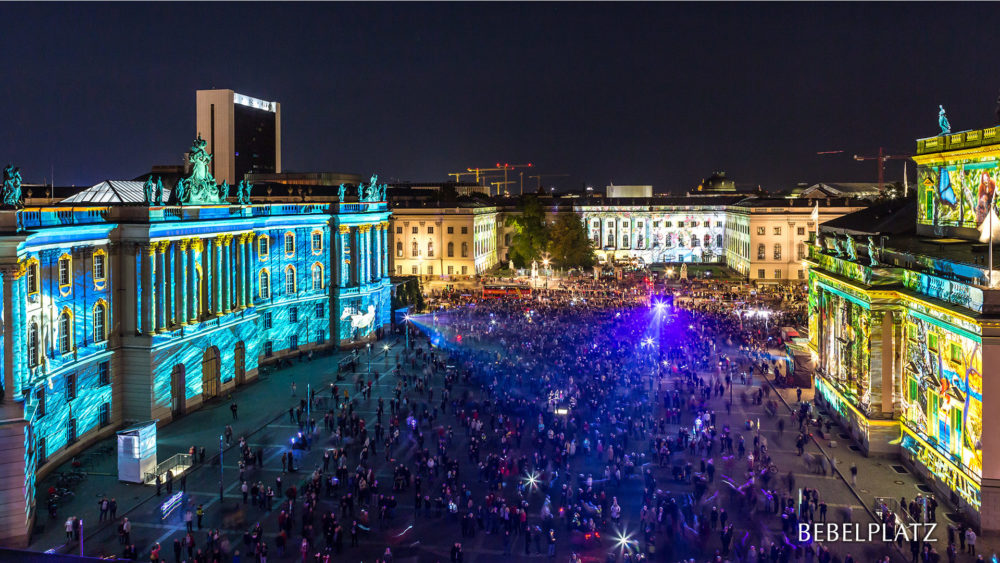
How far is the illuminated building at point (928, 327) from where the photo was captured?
29.2 metres

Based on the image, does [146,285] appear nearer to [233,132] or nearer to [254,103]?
[233,132]

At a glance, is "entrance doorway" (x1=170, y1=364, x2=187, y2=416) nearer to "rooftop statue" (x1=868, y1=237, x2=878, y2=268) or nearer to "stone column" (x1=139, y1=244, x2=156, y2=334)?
"stone column" (x1=139, y1=244, x2=156, y2=334)

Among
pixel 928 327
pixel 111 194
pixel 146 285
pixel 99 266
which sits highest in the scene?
pixel 111 194

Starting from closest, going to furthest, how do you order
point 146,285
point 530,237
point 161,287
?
point 146,285
point 161,287
point 530,237

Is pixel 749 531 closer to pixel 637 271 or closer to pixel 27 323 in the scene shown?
pixel 27 323

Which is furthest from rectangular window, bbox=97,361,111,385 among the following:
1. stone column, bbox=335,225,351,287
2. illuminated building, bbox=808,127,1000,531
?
illuminated building, bbox=808,127,1000,531

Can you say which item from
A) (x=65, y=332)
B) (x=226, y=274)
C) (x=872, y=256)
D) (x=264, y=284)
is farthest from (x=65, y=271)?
(x=872, y=256)

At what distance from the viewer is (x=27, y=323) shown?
113ft

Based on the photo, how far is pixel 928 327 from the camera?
33.7 m

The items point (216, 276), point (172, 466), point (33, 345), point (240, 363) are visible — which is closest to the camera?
point (33, 345)

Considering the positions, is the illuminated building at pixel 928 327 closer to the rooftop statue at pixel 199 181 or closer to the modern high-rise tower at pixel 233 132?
the rooftop statue at pixel 199 181

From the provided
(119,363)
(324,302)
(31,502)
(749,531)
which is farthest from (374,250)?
(749,531)

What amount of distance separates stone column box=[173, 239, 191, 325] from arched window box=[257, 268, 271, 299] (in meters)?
11.2

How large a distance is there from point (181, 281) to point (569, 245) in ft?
244
